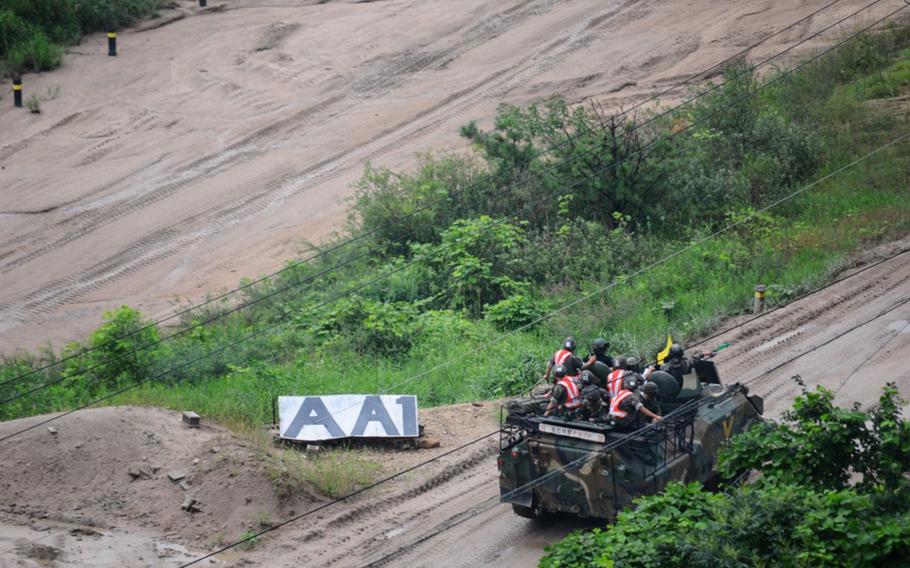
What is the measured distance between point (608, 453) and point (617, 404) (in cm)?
72

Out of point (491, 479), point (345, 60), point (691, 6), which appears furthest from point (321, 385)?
point (691, 6)

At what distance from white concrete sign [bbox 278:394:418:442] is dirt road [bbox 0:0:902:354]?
348 inches

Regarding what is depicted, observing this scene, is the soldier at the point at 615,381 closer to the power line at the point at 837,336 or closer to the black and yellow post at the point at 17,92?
the power line at the point at 837,336

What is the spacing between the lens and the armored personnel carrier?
14.0 m

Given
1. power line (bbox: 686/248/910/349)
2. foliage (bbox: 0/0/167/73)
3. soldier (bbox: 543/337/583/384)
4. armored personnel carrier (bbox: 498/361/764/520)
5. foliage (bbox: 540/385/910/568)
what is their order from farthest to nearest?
foliage (bbox: 0/0/167/73) → power line (bbox: 686/248/910/349) → soldier (bbox: 543/337/583/384) → armored personnel carrier (bbox: 498/361/764/520) → foliage (bbox: 540/385/910/568)

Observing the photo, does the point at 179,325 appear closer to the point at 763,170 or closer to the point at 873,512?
the point at 763,170

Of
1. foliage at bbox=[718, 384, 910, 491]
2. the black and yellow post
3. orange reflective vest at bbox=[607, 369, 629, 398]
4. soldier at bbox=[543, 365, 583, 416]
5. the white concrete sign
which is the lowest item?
the white concrete sign

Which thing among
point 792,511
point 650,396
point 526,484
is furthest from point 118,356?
point 792,511

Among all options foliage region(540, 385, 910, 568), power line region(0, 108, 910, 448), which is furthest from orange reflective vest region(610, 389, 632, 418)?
power line region(0, 108, 910, 448)

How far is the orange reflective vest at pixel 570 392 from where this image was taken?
49.3 feet

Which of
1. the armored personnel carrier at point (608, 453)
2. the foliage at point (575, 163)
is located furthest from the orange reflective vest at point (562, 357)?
the foliage at point (575, 163)

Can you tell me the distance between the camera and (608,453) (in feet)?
46.0

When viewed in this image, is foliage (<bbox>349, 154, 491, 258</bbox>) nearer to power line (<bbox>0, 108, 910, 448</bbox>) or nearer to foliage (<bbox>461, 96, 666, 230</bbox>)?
foliage (<bbox>461, 96, 666, 230</bbox>)

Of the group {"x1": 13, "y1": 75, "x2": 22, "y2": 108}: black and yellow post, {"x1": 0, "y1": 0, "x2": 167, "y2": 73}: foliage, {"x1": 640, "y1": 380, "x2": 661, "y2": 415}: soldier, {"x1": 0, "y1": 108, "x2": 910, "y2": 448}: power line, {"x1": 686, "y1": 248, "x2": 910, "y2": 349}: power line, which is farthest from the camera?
{"x1": 0, "y1": 0, "x2": 167, "y2": 73}: foliage
